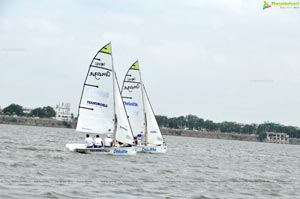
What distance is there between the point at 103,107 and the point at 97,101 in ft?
1.92

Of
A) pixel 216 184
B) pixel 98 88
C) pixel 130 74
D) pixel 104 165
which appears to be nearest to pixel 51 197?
pixel 216 184

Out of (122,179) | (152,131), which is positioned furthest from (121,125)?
(122,179)

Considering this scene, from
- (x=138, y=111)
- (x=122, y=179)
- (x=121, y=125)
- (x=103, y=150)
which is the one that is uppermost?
(x=138, y=111)

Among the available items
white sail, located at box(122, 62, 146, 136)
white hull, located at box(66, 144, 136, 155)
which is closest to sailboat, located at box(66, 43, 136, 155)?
white hull, located at box(66, 144, 136, 155)

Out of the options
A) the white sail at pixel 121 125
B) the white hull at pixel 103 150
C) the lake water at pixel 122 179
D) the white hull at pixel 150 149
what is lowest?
the lake water at pixel 122 179

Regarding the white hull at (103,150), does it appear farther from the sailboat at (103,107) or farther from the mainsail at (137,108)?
the mainsail at (137,108)

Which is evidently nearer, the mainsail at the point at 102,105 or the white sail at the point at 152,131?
the mainsail at the point at 102,105

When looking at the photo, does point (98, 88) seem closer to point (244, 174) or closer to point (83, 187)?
point (244, 174)

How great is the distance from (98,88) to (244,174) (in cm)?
1129

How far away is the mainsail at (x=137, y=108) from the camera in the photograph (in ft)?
177

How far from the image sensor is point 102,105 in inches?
1823

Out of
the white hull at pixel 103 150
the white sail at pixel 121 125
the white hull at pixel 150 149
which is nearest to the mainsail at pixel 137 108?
the white hull at pixel 150 149

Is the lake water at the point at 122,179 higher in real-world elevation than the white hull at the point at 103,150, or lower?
lower

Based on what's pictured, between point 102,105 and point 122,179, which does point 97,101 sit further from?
point 122,179
